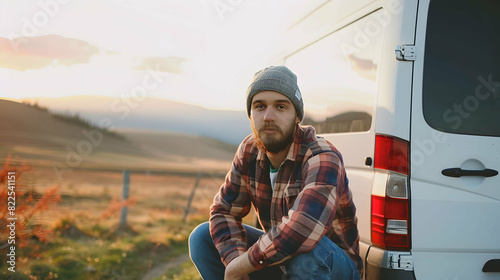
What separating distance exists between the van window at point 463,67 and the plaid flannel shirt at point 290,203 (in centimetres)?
74

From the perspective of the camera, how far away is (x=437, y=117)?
93.2 inches

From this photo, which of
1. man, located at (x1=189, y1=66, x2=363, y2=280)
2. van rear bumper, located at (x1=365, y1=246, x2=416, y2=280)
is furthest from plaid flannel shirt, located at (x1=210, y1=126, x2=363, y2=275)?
van rear bumper, located at (x1=365, y1=246, x2=416, y2=280)

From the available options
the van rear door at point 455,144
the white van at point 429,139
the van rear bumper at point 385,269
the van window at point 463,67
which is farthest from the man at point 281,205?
the van window at point 463,67

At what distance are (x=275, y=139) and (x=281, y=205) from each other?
0.37 m

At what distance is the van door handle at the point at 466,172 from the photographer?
7.63ft

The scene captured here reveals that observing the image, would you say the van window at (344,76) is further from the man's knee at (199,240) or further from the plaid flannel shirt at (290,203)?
the man's knee at (199,240)

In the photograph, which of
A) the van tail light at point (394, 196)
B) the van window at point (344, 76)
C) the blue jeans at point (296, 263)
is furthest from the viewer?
the van window at point (344, 76)

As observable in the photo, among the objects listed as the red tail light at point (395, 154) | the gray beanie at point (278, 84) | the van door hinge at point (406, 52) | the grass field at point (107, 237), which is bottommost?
the grass field at point (107, 237)

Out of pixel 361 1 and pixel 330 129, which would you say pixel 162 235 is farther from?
pixel 361 1

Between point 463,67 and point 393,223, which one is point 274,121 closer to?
point 393,223

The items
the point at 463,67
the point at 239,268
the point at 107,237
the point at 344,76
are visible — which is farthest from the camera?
the point at 107,237

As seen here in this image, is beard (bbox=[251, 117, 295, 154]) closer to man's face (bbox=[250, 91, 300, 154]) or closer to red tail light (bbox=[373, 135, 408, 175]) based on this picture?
man's face (bbox=[250, 91, 300, 154])

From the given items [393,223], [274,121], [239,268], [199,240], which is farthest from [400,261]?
[199,240]

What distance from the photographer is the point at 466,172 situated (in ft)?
7.69
